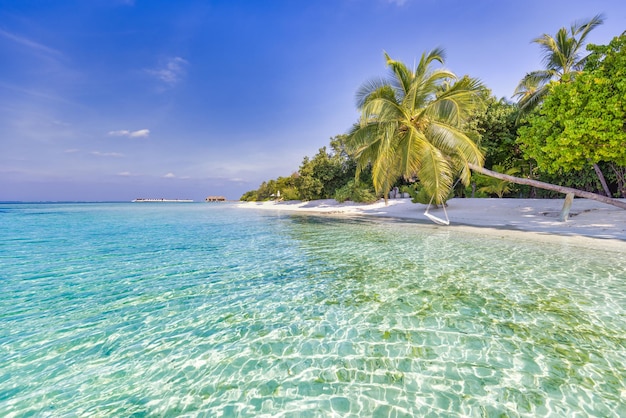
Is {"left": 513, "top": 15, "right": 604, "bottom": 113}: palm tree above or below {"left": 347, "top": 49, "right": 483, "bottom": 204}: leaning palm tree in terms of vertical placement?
above

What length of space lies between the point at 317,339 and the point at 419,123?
1194 cm

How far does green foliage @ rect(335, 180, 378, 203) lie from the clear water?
22686mm

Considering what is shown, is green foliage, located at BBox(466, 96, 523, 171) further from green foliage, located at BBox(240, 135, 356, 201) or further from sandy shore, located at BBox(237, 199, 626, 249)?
green foliage, located at BBox(240, 135, 356, 201)

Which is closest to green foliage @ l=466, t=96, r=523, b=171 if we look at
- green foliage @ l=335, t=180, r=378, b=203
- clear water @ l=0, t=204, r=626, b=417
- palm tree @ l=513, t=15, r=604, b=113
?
palm tree @ l=513, t=15, r=604, b=113

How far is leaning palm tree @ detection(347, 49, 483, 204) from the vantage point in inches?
457

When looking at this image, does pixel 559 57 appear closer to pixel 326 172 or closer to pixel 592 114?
pixel 592 114

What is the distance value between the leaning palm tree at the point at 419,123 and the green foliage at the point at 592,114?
356 centimetres

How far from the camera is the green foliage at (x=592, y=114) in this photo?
1076cm

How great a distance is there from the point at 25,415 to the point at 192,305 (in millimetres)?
2374

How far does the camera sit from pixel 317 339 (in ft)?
→ 11.7

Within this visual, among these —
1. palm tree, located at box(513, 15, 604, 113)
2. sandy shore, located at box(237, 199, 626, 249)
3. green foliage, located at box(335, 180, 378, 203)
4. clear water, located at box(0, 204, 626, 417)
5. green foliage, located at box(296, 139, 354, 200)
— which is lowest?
clear water, located at box(0, 204, 626, 417)

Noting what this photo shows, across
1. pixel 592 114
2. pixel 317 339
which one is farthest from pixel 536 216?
pixel 317 339

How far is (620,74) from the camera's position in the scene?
10.9m

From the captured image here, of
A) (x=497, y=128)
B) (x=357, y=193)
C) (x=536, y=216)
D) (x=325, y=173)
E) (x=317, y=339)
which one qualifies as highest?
(x=497, y=128)
